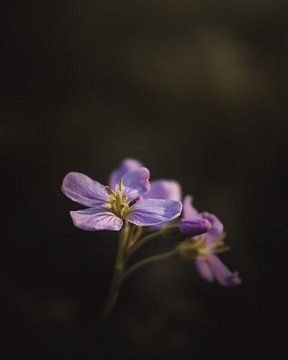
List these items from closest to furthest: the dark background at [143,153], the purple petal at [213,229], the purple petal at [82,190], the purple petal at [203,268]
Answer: the purple petal at [82,190]
the purple petal at [213,229]
the purple petal at [203,268]
the dark background at [143,153]

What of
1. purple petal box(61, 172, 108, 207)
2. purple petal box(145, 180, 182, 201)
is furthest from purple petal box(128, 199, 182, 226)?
purple petal box(145, 180, 182, 201)

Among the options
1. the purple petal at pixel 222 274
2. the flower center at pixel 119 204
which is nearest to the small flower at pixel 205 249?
the purple petal at pixel 222 274

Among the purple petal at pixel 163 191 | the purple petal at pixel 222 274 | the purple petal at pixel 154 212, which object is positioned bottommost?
the purple petal at pixel 222 274

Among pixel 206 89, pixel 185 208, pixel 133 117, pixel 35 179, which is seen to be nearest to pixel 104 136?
pixel 133 117

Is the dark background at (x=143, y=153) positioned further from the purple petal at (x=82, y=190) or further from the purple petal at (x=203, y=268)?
the purple petal at (x=82, y=190)

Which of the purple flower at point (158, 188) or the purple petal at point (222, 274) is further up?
the purple flower at point (158, 188)

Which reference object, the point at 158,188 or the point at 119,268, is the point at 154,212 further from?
the point at 158,188

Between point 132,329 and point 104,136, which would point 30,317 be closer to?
point 132,329
